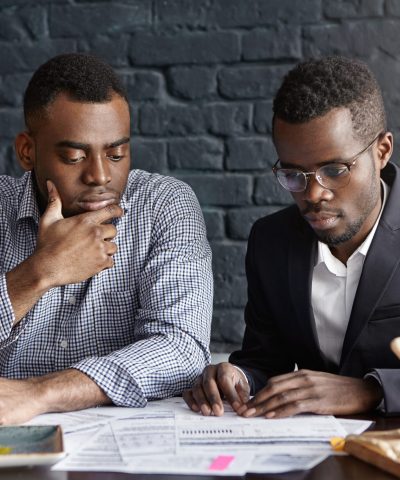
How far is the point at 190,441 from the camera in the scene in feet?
4.41

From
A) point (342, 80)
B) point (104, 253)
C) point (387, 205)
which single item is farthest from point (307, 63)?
point (104, 253)

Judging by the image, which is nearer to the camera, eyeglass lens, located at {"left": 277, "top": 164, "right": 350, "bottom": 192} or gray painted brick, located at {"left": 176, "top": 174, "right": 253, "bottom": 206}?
eyeglass lens, located at {"left": 277, "top": 164, "right": 350, "bottom": 192}

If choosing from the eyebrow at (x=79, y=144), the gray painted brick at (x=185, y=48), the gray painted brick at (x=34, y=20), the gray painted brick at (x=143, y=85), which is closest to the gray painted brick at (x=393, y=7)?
the gray painted brick at (x=185, y=48)

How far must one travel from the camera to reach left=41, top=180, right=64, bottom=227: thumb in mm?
1912

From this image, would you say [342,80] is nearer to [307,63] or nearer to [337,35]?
[307,63]

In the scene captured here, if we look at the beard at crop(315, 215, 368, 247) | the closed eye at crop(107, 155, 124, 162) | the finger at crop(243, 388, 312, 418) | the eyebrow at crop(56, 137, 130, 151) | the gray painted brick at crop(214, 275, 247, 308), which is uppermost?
the eyebrow at crop(56, 137, 130, 151)

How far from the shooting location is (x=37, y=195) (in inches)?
83.7

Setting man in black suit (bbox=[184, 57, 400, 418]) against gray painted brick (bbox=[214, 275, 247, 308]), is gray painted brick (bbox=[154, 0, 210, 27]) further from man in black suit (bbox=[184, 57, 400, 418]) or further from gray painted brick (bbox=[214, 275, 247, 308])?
gray painted brick (bbox=[214, 275, 247, 308])

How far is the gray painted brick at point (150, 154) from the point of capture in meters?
2.45

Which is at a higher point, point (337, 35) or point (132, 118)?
point (337, 35)

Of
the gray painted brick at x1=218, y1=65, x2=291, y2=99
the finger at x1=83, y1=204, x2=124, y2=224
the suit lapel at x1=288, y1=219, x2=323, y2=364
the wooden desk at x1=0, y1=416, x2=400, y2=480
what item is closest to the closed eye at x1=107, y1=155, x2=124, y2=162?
the finger at x1=83, y1=204, x2=124, y2=224

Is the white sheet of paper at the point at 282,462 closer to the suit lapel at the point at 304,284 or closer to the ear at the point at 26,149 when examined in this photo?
the suit lapel at the point at 304,284

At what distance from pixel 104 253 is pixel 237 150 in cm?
66

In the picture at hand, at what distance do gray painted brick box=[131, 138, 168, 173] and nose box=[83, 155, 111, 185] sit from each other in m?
0.53
